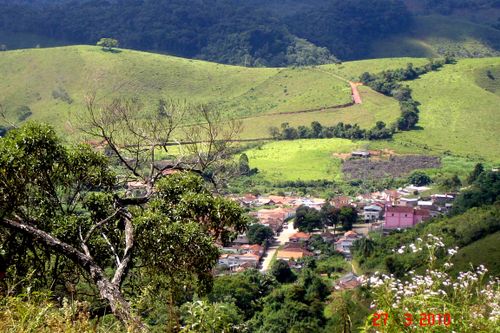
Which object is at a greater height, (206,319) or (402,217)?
(206,319)

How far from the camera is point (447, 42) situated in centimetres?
18650

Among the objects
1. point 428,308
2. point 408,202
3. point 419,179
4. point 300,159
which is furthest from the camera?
point 300,159

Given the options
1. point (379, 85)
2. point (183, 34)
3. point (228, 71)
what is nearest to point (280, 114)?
point (379, 85)

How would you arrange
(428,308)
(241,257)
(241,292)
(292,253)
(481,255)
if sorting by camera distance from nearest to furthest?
1. (428,308)
2. (241,292)
3. (481,255)
4. (241,257)
5. (292,253)

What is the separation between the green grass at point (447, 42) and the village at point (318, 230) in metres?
122

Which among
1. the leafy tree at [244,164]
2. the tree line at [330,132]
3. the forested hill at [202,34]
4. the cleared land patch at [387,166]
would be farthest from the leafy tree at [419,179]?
the forested hill at [202,34]

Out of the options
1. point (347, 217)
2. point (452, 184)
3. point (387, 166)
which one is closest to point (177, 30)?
point (387, 166)

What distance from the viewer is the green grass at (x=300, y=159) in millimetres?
72925

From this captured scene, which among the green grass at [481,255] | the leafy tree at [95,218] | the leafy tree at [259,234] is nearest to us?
the leafy tree at [95,218]

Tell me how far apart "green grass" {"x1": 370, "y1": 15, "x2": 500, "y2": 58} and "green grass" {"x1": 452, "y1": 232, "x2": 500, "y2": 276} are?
479 feet

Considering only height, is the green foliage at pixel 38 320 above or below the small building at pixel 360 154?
above

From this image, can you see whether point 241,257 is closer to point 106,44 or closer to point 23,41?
point 106,44

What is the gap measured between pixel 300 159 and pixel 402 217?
2622 cm

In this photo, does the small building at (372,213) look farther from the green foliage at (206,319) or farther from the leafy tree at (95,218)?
the green foliage at (206,319)
